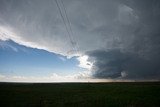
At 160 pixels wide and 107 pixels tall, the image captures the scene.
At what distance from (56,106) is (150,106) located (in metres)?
14.2

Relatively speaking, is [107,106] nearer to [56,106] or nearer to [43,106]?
[56,106]

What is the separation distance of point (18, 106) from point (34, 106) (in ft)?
10.5

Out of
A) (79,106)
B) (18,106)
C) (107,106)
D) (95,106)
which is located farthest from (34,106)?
(107,106)

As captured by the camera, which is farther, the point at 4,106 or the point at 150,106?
the point at 4,106

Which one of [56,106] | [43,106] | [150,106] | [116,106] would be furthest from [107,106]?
[43,106]

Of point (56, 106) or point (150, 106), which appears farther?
point (56, 106)

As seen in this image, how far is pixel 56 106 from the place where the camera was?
26203mm

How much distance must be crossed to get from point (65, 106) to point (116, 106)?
7.91m

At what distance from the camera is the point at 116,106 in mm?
25406

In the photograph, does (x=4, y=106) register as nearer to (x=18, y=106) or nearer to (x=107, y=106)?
(x=18, y=106)

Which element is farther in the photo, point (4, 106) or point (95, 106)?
point (4, 106)

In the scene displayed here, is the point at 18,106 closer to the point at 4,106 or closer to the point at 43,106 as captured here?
the point at 4,106

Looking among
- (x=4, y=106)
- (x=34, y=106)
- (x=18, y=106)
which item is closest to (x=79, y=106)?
(x=34, y=106)

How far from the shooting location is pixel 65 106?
1022 inches
